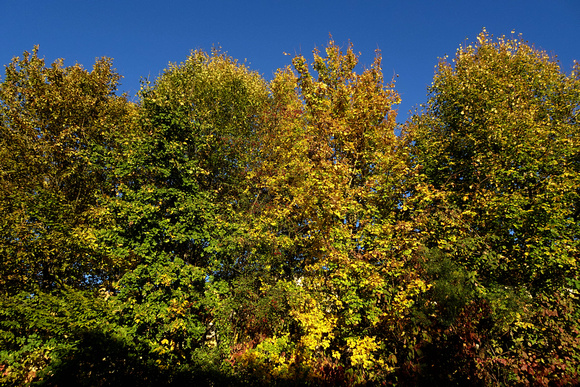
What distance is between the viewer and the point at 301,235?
48.5 feet

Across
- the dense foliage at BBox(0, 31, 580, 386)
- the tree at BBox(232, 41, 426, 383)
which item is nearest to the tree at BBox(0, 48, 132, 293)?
the dense foliage at BBox(0, 31, 580, 386)

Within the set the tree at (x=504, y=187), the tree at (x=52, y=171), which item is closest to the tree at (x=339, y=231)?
the tree at (x=504, y=187)

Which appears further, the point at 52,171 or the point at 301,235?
the point at 52,171

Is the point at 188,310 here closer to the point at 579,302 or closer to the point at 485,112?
the point at 579,302

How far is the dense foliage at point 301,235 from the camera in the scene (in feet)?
33.3

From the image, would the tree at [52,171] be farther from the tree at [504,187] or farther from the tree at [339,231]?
the tree at [504,187]

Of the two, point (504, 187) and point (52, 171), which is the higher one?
point (504, 187)

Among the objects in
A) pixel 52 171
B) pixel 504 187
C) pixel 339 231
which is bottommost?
pixel 339 231

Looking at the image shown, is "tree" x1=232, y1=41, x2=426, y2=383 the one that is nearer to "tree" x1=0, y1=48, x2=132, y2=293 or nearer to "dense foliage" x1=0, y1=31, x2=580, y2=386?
"dense foliage" x1=0, y1=31, x2=580, y2=386

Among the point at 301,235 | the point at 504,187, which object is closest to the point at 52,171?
the point at 301,235

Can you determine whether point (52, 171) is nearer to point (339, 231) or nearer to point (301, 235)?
point (301, 235)

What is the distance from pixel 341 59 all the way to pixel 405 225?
995 centimetres

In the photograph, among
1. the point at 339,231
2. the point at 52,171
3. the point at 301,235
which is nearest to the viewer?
the point at 339,231

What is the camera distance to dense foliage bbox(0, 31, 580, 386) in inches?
399
